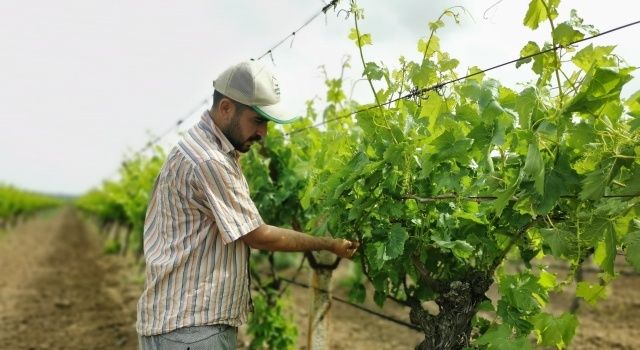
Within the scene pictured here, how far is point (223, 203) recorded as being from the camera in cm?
252

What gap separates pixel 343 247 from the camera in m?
2.85

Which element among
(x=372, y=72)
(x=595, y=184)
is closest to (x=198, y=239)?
(x=372, y=72)

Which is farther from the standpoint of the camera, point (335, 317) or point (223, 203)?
point (335, 317)

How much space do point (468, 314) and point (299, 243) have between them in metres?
0.78

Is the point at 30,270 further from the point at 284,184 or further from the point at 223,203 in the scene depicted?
the point at 223,203

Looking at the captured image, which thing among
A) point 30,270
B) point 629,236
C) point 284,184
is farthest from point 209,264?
point 30,270

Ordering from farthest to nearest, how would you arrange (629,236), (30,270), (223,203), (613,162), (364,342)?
(30,270), (364,342), (223,203), (629,236), (613,162)

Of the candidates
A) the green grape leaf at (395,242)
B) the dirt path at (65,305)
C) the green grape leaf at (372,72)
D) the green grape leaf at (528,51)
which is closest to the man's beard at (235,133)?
the green grape leaf at (372,72)

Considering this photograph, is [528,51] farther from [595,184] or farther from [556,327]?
[556,327]

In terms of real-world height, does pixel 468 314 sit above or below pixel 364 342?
above

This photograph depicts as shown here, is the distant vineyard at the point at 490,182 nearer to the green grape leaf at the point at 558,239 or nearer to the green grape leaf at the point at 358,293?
the green grape leaf at the point at 558,239

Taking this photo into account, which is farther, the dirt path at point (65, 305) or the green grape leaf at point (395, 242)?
the dirt path at point (65, 305)

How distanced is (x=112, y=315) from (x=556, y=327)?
8083 mm

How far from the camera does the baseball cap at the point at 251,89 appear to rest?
2.64 m
